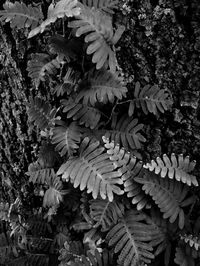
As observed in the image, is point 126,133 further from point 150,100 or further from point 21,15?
point 21,15

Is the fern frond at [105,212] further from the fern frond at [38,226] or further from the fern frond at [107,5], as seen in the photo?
the fern frond at [107,5]

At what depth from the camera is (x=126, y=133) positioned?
213 centimetres

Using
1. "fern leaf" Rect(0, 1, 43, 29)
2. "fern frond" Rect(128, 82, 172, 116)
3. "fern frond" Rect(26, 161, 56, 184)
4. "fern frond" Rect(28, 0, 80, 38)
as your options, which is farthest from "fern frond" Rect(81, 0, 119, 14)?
"fern frond" Rect(26, 161, 56, 184)

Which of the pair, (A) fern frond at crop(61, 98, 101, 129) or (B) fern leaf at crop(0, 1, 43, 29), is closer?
(B) fern leaf at crop(0, 1, 43, 29)

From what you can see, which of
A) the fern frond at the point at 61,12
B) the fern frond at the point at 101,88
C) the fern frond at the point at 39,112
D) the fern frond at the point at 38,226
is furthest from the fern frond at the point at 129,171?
the fern frond at the point at 38,226

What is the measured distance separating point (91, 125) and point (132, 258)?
75 cm

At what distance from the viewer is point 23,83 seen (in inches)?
92.2

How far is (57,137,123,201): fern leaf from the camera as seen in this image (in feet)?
6.47

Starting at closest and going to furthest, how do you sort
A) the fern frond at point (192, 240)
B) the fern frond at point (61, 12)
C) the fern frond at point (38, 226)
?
the fern frond at point (61, 12) < the fern frond at point (192, 240) < the fern frond at point (38, 226)

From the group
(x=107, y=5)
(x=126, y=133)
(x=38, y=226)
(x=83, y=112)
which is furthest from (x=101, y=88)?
(x=38, y=226)

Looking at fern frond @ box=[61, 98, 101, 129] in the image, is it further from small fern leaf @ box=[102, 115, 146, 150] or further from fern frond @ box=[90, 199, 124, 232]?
fern frond @ box=[90, 199, 124, 232]

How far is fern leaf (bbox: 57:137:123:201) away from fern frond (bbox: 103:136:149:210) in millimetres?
44

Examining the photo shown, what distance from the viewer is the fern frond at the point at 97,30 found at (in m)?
1.81

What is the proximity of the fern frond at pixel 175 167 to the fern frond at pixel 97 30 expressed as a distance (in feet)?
1.95
